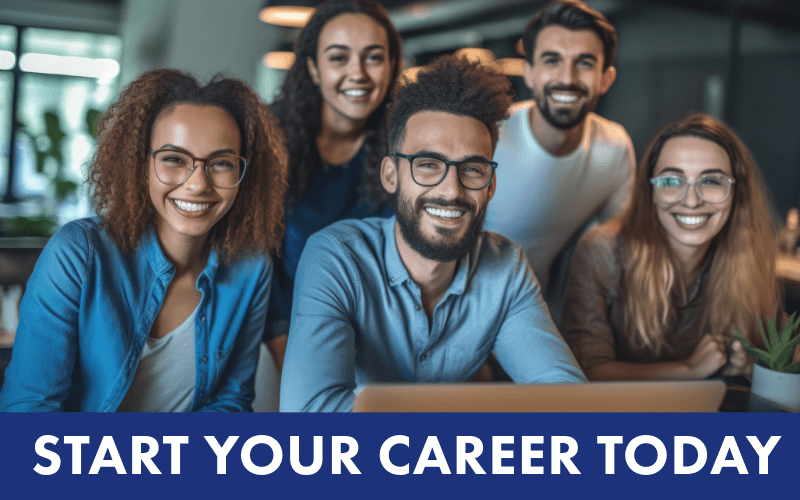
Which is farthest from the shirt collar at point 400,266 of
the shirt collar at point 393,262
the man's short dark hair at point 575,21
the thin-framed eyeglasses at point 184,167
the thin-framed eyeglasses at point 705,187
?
the man's short dark hair at point 575,21

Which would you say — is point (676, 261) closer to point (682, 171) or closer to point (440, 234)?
point (682, 171)

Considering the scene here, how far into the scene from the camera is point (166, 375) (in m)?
1.46

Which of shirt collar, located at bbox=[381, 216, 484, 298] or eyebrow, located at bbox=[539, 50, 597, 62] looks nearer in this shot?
shirt collar, located at bbox=[381, 216, 484, 298]

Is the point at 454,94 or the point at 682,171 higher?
the point at 454,94

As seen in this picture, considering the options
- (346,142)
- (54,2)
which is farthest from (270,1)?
(346,142)

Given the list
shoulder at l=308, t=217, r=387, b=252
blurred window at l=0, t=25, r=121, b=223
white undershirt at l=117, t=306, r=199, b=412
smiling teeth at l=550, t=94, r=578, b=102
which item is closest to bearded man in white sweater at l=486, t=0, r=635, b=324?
smiling teeth at l=550, t=94, r=578, b=102

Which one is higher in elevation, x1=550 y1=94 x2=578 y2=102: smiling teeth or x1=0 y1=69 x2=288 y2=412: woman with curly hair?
x1=550 y1=94 x2=578 y2=102: smiling teeth

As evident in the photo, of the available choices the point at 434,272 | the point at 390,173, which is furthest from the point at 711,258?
the point at 390,173

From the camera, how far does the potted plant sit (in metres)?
1.52

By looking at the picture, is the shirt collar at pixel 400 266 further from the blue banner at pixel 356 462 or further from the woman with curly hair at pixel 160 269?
the blue banner at pixel 356 462

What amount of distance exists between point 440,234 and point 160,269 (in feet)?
2.15

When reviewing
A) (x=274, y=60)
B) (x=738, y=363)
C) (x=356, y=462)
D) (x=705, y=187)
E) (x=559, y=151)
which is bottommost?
(x=356, y=462)

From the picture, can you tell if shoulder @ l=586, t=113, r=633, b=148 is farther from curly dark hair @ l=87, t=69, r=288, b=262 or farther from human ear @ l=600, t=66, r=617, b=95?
curly dark hair @ l=87, t=69, r=288, b=262

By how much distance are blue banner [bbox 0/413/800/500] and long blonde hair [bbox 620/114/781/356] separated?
2.57 ft
